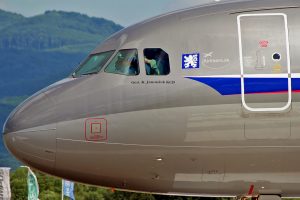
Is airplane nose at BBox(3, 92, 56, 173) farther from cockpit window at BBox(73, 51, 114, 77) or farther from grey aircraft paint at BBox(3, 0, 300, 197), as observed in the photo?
cockpit window at BBox(73, 51, 114, 77)

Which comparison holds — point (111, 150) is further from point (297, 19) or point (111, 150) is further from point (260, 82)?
point (297, 19)

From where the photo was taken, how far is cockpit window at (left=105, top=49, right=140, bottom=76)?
20516mm

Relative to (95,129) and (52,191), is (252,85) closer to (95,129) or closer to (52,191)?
(95,129)

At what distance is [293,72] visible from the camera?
1980cm

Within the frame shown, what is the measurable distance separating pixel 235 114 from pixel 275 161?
4.23 feet

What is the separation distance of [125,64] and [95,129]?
5.11ft

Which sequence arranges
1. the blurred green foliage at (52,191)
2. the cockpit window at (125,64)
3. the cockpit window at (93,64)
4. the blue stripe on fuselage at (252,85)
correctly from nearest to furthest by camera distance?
the blue stripe on fuselage at (252,85)
the cockpit window at (125,64)
the cockpit window at (93,64)
the blurred green foliage at (52,191)

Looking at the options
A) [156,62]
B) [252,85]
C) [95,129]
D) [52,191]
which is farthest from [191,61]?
[52,191]

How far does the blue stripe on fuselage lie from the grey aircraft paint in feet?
0.07

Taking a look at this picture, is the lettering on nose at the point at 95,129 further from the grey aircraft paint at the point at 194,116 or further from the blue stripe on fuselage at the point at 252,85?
the blue stripe on fuselage at the point at 252,85

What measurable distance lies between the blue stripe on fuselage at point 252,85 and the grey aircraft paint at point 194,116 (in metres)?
0.02

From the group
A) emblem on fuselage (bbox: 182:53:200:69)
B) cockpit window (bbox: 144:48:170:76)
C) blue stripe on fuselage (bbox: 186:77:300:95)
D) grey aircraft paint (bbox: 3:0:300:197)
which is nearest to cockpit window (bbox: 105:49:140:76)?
grey aircraft paint (bbox: 3:0:300:197)

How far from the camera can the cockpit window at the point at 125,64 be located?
20516mm

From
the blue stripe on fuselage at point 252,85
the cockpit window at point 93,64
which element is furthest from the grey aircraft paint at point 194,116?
the cockpit window at point 93,64
